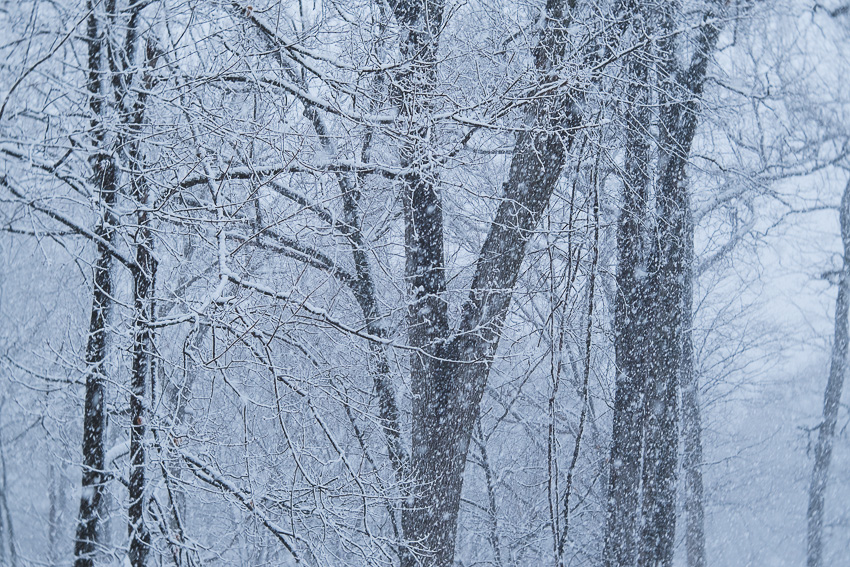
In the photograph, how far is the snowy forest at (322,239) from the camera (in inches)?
157

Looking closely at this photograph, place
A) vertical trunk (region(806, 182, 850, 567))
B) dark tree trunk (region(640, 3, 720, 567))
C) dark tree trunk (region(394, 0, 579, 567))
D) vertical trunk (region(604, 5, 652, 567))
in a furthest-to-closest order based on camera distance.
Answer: vertical trunk (region(806, 182, 850, 567))
dark tree trunk (region(640, 3, 720, 567))
vertical trunk (region(604, 5, 652, 567))
dark tree trunk (region(394, 0, 579, 567))

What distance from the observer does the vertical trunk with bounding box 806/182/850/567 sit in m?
13.7

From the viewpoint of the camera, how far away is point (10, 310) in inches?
155

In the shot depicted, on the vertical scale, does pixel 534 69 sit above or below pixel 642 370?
above

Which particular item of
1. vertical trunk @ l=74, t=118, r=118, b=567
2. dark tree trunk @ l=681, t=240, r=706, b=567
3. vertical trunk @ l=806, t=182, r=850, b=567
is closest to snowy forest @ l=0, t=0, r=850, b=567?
vertical trunk @ l=74, t=118, r=118, b=567

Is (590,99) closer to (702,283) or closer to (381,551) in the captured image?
(381,551)

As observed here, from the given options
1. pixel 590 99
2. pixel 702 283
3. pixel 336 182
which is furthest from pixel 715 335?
pixel 336 182

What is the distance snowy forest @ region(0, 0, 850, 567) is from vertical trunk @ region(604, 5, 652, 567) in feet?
0.10

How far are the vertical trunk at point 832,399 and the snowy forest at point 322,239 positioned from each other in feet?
17.5

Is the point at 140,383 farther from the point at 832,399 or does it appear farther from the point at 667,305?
the point at 832,399

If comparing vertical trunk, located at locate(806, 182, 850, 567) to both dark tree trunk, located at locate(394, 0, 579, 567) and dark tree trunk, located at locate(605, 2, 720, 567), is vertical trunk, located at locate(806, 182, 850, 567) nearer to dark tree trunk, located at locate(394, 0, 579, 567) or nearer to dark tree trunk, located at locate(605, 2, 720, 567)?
dark tree trunk, located at locate(605, 2, 720, 567)

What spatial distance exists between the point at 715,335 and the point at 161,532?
12443 millimetres

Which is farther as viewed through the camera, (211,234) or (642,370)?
(642,370)

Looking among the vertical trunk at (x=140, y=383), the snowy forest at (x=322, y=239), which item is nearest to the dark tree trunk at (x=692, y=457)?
the snowy forest at (x=322, y=239)
